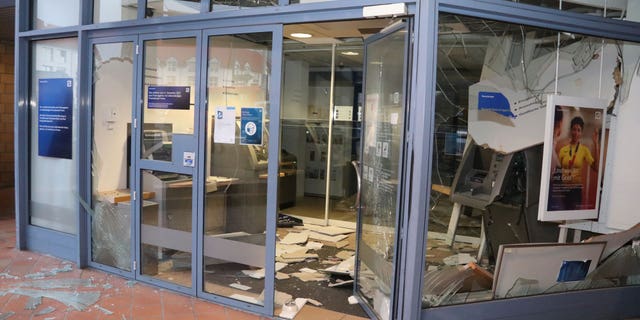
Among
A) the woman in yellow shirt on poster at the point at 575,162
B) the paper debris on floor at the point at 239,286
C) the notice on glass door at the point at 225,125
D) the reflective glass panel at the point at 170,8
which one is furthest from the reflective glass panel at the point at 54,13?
the woman in yellow shirt on poster at the point at 575,162

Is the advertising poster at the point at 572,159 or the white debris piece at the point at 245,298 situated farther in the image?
the white debris piece at the point at 245,298

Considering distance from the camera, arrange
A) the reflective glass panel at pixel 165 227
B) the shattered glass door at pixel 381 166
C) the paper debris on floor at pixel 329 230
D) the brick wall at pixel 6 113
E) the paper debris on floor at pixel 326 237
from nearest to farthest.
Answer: the shattered glass door at pixel 381 166 → the reflective glass panel at pixel 165 227 → the paper debris on floor at pixel 326 237 → the paper debris on floor at pixel 329 230 → the brick wall at pixel 6 113

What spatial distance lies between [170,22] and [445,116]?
8.05ft

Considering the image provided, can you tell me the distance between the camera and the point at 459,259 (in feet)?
14.3

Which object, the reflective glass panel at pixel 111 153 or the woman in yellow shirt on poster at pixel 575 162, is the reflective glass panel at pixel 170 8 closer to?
the reflective glass panel at pixel 111 153

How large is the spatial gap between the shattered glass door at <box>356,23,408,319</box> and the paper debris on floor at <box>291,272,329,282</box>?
59 cm

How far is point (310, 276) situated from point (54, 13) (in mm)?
3685

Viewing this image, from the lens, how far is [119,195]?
4.28m

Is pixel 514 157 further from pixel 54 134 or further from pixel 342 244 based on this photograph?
pixel 54 134

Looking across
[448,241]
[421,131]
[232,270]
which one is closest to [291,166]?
[448,241]

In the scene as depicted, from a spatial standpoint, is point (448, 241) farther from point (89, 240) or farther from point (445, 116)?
point (89, 240)

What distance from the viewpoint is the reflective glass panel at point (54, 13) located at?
15.2 feet

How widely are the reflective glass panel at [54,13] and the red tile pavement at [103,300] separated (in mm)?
2389

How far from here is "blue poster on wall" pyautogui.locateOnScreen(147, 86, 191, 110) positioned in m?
3.79
